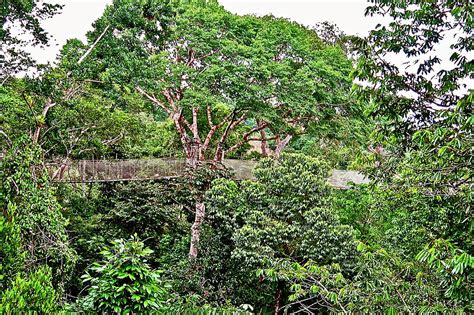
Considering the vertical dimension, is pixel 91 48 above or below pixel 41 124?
above

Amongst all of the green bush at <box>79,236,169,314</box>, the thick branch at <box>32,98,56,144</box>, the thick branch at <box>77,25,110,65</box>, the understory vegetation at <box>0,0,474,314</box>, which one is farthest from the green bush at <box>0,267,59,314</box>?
the thick branch at <box>77,25,110,65</box>

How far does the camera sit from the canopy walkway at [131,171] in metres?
6.61

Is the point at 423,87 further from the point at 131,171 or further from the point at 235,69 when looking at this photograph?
the point at 131,171

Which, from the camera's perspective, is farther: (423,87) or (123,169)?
(123,169)

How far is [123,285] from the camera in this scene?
288cm

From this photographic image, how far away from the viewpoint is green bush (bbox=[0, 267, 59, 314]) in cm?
256

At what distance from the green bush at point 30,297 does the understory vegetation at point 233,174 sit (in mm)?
13

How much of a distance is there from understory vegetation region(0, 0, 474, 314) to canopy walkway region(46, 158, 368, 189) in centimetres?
19

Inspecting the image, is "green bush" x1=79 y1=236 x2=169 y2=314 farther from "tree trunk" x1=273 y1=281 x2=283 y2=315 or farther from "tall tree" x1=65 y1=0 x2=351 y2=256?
"tree trunk" x1=273 y1=281 x2=283 y2=315

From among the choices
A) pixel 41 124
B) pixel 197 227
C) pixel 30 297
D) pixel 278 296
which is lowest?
pixel 278 296

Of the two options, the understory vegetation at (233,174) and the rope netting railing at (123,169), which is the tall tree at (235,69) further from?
the rope netting railing at (123,169)

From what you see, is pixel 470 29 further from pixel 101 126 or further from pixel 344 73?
pixel 101 126

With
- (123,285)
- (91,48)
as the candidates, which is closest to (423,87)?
(123,285)

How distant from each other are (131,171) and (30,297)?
4526 mm
